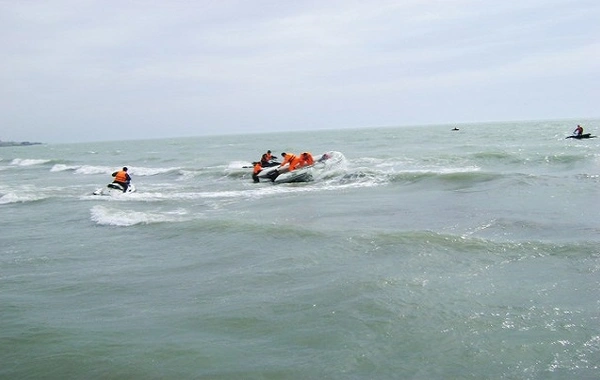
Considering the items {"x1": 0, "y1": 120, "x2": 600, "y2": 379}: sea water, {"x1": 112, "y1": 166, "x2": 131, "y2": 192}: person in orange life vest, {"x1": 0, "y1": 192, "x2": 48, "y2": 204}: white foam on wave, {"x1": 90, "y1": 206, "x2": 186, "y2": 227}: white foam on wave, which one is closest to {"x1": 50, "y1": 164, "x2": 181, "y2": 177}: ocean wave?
{"x1": 112, "y1": 166, "x2": 131, "y2": 192}: person in orange life vest

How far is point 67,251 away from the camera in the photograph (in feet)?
34.1

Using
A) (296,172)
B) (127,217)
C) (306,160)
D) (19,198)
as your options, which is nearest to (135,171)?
(19,198)

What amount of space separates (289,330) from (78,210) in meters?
12.1

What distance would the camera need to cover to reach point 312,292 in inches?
283

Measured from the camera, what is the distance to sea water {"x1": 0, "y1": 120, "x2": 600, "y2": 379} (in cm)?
522

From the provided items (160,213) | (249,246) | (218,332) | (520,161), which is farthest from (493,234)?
(520,161)

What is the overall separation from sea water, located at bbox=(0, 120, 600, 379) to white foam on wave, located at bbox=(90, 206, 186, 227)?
10cm

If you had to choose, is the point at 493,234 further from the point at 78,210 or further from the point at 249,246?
the point at 78,210

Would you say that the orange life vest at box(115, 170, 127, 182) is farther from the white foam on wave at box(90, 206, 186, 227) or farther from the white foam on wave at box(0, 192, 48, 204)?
the white foam on wave at box(90, 206, 186, 227)

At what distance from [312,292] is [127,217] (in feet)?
26.8

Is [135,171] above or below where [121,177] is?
below

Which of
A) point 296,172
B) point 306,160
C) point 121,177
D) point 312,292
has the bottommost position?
point 312,292

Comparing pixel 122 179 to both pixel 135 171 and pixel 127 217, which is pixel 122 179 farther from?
pixel 135 171

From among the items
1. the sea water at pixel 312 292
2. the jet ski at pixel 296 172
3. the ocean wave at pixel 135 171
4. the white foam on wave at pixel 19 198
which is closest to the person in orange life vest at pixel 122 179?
the white foam on wave at pixel 19 198
